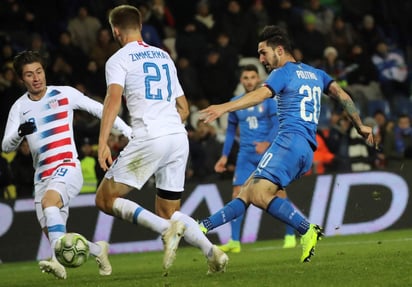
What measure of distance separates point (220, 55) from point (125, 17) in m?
11.9

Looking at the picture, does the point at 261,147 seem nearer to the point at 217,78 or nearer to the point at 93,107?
the point at 93,107

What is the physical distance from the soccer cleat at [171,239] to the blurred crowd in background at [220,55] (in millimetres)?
7789

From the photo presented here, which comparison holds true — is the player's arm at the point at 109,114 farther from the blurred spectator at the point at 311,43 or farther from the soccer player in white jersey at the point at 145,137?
the blurred spectator at the point at 311,43

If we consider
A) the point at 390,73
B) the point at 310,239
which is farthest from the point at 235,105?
the point at 390,73

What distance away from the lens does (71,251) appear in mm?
10344

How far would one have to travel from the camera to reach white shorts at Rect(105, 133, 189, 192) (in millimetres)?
10422

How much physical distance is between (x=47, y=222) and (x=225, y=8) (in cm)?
1369

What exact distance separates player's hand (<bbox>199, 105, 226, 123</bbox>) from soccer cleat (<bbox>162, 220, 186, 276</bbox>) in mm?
1018

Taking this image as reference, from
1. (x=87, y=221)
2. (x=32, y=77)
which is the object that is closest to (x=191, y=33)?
(x=87, y=221)

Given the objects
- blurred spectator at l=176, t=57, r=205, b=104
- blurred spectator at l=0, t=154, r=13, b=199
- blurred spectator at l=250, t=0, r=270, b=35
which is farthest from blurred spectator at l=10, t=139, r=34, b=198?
blurred spectator at l=250, t=0, r=270, b=35

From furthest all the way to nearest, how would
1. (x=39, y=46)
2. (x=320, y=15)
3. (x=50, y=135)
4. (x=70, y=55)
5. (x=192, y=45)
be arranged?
1. (x=320, y=15)
2. (x=192, y=45)
3. (x=70, y=55)
4. (x=39, y=46)
5. (x=50, y=135)

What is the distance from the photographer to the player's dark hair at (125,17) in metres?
10.5

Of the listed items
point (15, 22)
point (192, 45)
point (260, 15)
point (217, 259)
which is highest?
point (260, 15)

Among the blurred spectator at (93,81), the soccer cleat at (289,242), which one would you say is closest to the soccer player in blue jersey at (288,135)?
the soccer cleat at (289,242)
